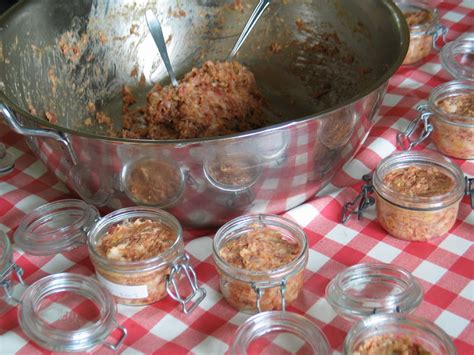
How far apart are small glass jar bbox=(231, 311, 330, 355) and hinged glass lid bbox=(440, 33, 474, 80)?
792mm

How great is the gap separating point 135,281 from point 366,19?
29.2 inches

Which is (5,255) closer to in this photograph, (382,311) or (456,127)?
(382,311)

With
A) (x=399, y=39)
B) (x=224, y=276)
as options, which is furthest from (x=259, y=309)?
(x=399, y=39)

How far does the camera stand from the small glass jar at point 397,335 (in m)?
0.93

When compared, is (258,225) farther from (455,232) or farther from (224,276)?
(455,232)

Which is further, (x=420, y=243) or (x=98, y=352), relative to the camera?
(x=420, y=243)

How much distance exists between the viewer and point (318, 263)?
1164 millimetres

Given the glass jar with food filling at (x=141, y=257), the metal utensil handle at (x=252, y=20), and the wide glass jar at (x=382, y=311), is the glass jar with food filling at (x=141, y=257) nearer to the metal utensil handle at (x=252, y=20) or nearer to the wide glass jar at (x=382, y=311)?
the wide glass jar at (x=382, y=311)

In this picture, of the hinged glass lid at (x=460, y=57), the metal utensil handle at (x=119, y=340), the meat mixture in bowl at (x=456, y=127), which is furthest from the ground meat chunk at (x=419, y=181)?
the metal utensil handle at (x=119, y=340)

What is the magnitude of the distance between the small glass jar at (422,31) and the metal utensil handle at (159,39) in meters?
0.54

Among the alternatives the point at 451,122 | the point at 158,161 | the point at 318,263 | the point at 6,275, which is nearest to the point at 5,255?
the point at 6,275

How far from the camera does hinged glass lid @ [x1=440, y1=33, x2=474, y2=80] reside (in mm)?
1538

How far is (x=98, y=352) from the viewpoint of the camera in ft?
3.35

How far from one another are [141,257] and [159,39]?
25.9 inches
